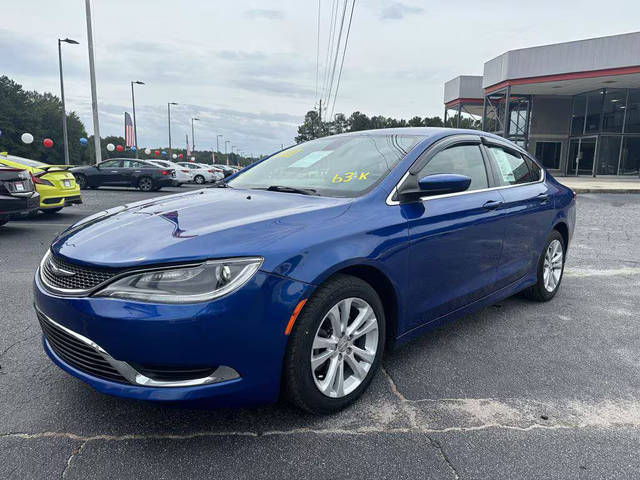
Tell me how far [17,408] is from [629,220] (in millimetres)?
11557

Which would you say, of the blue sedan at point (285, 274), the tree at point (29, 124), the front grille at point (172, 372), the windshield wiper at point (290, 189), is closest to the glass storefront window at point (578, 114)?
the blue sedan at point (285, 274)

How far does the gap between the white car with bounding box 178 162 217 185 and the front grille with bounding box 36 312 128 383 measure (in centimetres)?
2803

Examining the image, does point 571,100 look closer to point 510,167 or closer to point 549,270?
point 549,270

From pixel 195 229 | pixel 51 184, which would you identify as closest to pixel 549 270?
pixel 195 229

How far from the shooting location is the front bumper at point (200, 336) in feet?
6.37

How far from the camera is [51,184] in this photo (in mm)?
9109

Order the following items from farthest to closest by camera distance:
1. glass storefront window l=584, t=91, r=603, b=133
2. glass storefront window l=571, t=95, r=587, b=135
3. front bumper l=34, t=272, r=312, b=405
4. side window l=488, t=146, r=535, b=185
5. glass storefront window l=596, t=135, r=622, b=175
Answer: glass storefront window l=571, t=95, r=587, b=135 < glass storefront window l=584, t=91, r=603, b=133 < glass storefront window l=596, t=135, r=622, b=175 < side window l=488, t=146, r=535, b=185 < front bumper l=34, t=272, r=312, b=405

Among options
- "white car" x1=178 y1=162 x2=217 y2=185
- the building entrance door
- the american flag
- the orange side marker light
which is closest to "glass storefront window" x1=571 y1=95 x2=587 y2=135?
the building entrance door

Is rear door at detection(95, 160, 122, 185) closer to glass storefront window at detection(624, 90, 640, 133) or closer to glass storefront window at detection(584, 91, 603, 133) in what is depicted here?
glass storefront window at detection(584, 91, 603, 133)

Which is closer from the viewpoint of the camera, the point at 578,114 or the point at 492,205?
the point at 492,205

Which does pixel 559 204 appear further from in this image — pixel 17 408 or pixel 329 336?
pixel 17 408

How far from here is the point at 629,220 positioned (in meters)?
10.3

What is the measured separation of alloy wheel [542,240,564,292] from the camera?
4359 millimetres

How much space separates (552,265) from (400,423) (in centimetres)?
283
